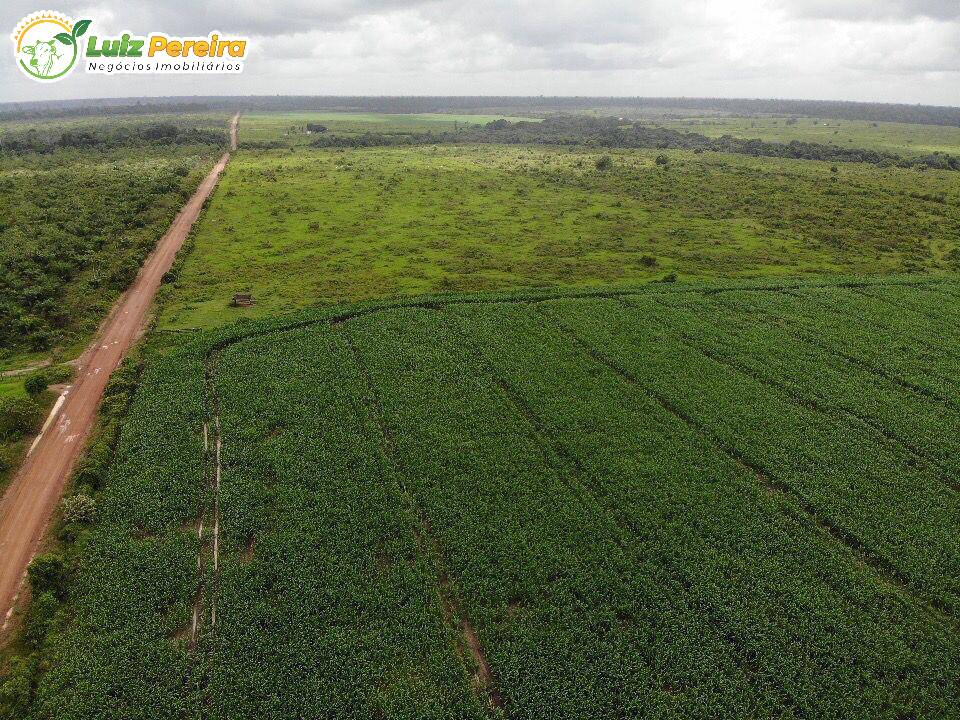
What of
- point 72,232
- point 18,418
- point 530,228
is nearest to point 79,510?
point 18,418

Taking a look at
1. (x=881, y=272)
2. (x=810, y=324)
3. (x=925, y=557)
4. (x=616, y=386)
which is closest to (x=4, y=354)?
(x=616, y=386)

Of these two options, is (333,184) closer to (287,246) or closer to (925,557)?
(287,246)

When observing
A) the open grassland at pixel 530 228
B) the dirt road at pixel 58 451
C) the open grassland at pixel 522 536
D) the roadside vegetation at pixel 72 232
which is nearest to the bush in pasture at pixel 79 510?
the open grassland at pixel 522 536

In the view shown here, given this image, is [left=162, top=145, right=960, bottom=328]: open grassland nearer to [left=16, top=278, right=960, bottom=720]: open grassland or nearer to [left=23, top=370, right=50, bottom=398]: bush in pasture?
[left=23, top=370, right=50, bottom=398]: bush in pasture

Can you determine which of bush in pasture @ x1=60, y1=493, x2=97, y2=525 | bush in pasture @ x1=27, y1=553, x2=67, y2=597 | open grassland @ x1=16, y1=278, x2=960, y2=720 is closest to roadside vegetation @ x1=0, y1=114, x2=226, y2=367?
open grassland @ x1=16, y1=278, x2=960, y2=720

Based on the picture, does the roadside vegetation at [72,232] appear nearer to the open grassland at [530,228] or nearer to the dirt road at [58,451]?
the dirt road at [58,451]

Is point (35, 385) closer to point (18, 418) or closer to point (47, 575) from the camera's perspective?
point (18, 418)
